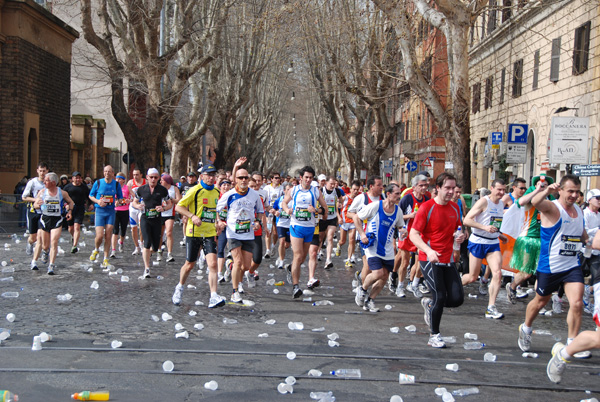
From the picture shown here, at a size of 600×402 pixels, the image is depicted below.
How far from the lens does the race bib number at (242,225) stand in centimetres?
916

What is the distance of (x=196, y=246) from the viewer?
30.2 feet

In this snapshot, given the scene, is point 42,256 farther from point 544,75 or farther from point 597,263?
point 544,75

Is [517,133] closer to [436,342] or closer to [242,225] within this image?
[242,225]

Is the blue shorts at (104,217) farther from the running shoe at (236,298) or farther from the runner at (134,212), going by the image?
the running shoe at (236,298)

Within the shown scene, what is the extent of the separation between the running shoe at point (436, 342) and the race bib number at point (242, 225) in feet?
10.3

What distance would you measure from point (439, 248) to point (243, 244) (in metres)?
3.05

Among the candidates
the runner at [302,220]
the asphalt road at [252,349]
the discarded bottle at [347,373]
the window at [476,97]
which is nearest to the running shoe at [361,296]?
the asphalt road at [252,349]

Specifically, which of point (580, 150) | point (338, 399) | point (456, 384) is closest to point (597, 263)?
point (456, 384)

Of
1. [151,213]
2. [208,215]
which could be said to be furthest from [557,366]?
[151,213]

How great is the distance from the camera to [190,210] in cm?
936

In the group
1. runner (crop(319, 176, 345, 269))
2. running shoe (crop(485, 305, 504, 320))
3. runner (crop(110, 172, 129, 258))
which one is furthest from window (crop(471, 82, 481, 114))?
running shoe (crop(485, 305, 504, 320))

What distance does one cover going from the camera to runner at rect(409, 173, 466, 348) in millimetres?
7027

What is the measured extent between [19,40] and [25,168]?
453 cm

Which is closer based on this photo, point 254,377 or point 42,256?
point 254,377
